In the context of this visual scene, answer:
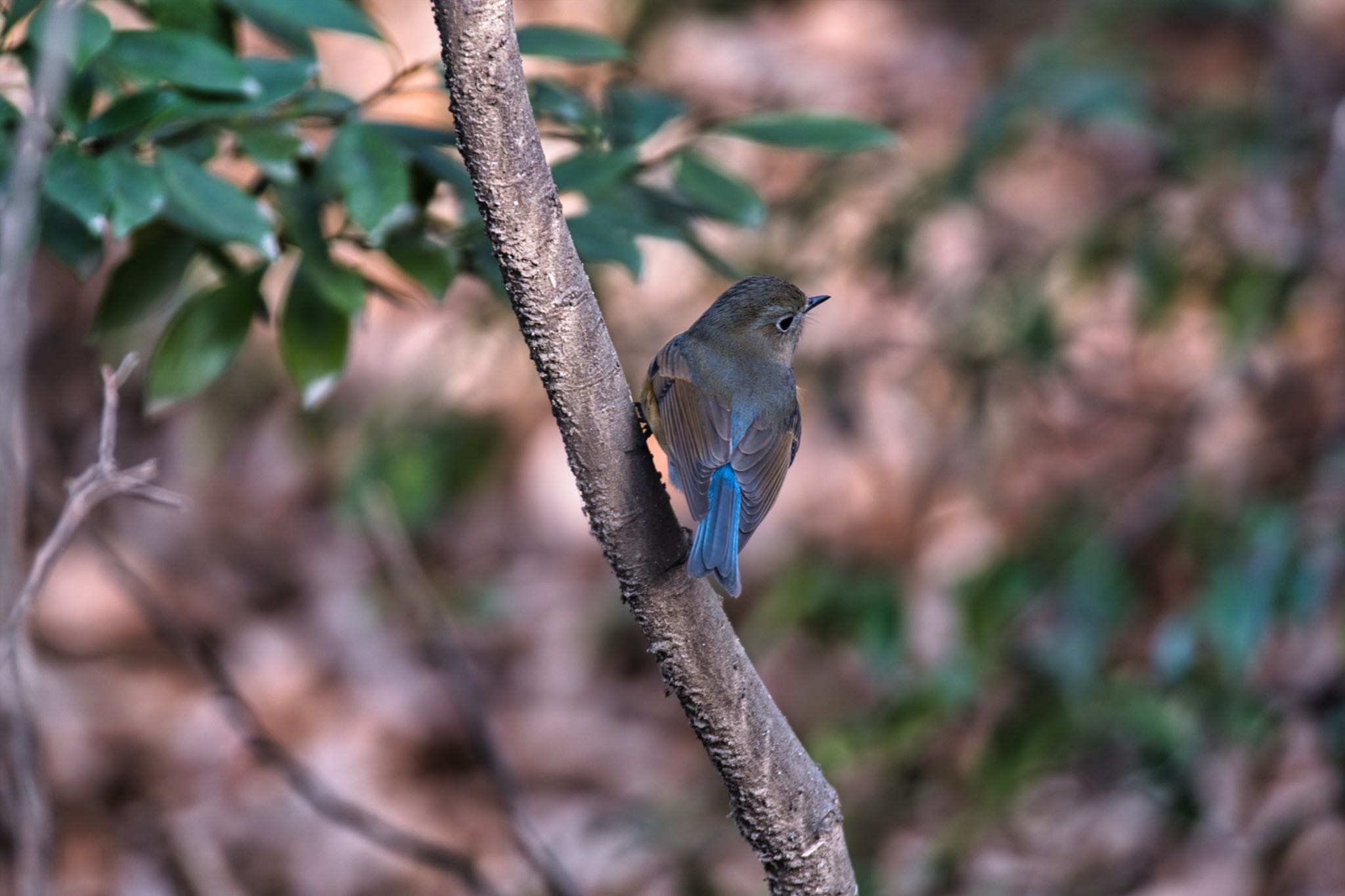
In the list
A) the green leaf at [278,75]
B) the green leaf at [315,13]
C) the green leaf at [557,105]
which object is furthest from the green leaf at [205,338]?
the green leaf at [557,105]

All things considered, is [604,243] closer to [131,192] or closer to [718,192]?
[718,192]

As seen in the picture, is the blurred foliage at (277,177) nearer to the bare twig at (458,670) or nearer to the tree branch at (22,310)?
the tree branch at (22,310)

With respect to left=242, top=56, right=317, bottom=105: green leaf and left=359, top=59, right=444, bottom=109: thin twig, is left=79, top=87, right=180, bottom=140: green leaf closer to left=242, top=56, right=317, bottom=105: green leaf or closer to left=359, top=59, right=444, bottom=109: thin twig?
left=242, top=56, right=317, bottom=105: green leaf

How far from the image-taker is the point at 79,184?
1.51m

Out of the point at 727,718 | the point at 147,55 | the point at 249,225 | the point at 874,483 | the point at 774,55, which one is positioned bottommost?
the point at 727,718

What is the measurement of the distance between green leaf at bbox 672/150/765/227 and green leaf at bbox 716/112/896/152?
73 mm

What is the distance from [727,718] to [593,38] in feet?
3.59

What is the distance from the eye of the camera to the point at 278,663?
13.8ft

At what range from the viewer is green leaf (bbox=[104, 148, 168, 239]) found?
58.5 inches

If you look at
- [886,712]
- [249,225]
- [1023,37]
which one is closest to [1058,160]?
[1023,37]

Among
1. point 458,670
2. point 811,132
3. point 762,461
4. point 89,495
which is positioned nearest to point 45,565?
point 89,495

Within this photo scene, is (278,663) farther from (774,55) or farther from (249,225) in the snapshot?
(774,55)

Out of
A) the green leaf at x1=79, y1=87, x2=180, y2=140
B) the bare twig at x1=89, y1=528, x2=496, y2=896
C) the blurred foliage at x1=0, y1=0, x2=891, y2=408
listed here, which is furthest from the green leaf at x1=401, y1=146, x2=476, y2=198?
the bare twig at x1=89, y1=528, x2=496, y2=896

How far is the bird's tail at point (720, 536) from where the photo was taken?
1.44 meters
